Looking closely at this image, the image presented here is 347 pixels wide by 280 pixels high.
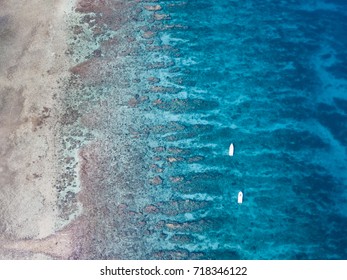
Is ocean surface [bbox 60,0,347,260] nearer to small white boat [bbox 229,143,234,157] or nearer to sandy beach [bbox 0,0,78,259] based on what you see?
small white boat [bbox 229,143,234,157]

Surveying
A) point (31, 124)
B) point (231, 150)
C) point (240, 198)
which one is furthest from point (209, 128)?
point (31, 124)

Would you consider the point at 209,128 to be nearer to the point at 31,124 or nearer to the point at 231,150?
the point at 231,150

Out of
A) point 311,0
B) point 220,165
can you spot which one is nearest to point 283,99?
point 220,165

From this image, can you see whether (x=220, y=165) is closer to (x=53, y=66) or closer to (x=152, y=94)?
(x=152, y=94)

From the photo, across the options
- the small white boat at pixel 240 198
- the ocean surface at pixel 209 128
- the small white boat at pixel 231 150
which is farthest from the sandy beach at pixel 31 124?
the small white boat at pixel 231 150

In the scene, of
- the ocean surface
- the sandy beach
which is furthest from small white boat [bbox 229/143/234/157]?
the sandy beach

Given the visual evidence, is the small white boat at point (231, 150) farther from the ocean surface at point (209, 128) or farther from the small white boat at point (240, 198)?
the small white boat at point (240, 198)
